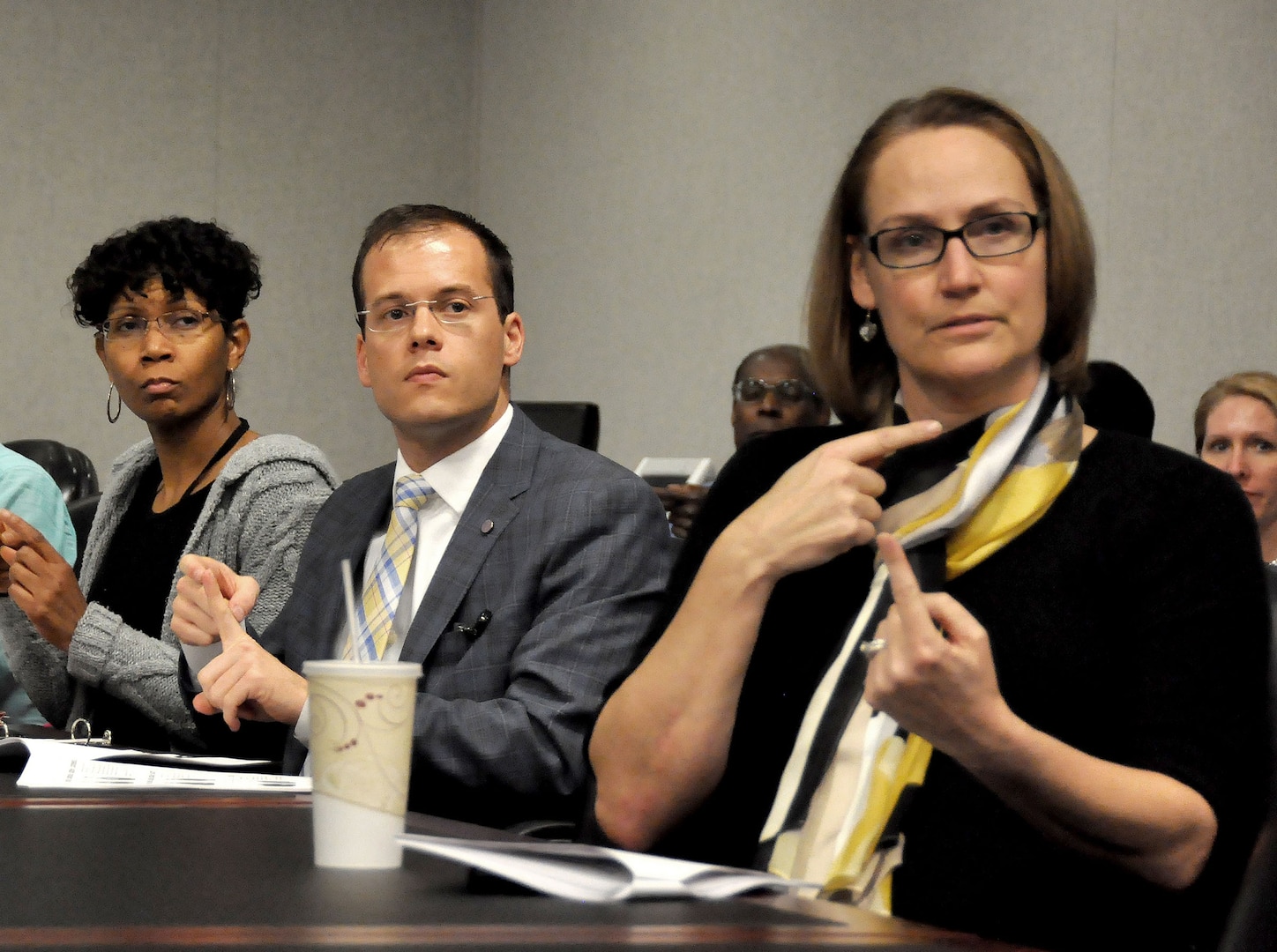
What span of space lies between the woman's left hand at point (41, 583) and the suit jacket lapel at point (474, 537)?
0.73 metres

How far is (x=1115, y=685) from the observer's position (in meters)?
1.26

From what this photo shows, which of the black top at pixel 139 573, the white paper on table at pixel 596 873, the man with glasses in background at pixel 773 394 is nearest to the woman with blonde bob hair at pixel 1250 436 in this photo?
the man with glasses in background at pixel 773 394

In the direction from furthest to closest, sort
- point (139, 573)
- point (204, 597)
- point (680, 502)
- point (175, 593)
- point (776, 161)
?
point (776, 161) < point (680, 502) < point (139, 573) < point (175, 593) < point (204, 597)

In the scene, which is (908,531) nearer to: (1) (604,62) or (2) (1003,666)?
(2) (1003,666)

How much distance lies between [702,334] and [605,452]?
633 millimetres

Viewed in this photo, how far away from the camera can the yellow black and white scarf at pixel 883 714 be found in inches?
49.5

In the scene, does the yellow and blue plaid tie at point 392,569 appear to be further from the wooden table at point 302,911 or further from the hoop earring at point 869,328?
the wooden table at point 302,911

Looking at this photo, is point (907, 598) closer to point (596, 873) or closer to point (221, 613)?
point (596, 873)

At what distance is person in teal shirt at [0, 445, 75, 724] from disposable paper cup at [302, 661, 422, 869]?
2018 mm

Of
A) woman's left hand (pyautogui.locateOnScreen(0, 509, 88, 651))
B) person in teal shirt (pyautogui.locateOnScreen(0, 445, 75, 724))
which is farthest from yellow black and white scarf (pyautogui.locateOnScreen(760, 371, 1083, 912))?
person in teal shirt (pyautogui.locateOnScreen(0, 445, 75, 724))

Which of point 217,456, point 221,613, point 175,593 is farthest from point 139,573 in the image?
point 221,613

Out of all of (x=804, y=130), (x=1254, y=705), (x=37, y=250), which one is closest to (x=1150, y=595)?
(x=1254, y=705)

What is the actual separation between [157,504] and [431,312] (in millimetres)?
935

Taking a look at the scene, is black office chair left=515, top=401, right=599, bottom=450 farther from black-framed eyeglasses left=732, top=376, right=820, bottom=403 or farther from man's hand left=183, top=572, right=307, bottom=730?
black-framed eyeglasses left=732, top=376, right=820, bottom=403
